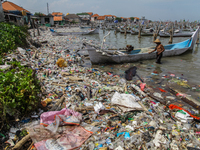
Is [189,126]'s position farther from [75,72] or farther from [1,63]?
[1,63]

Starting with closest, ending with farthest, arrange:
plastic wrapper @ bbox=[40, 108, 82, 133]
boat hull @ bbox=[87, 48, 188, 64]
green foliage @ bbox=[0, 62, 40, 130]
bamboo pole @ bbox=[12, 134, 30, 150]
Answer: bamboo pole @ bbox=[12, 134, 30, 150]
green foliage @ bbox=[0, 62, 40, 130]
plastic wrapper @ bbox=[40, 108, 82, 133]
boat hull @ bbox=[87, 48, 188, 64]

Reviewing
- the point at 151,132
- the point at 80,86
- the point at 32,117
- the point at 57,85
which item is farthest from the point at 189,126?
the point at 57,85

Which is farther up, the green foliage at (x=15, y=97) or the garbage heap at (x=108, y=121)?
the green foliage at (x=15, y=97)

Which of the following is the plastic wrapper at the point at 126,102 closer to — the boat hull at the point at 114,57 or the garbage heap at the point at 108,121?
the garbage heap at the point at 108,121

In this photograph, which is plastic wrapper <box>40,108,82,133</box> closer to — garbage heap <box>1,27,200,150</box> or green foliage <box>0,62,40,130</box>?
garbage heap <box>1,27,200,150</box>

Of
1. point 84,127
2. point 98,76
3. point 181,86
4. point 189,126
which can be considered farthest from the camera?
point 98,76

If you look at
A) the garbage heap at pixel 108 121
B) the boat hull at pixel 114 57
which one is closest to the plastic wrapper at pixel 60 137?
the garbage heap at pixel 108 121

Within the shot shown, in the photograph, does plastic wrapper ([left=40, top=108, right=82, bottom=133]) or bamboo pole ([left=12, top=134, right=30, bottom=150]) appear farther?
plastic wrapper ([left=40, top=108, right=82, bottom=133])

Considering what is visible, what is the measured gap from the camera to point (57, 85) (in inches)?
204

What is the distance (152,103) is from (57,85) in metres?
3.67

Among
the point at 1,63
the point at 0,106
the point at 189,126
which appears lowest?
the point at 189,126

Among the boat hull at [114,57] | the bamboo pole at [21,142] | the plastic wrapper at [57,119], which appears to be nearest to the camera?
the bamboo pole at [21,142]

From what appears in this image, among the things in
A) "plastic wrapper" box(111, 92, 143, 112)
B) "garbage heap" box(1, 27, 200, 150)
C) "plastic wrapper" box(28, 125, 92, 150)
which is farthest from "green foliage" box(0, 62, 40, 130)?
"plastic wrapper" box(111, 92, 143, 112)

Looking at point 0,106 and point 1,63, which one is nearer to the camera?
point 0,106
